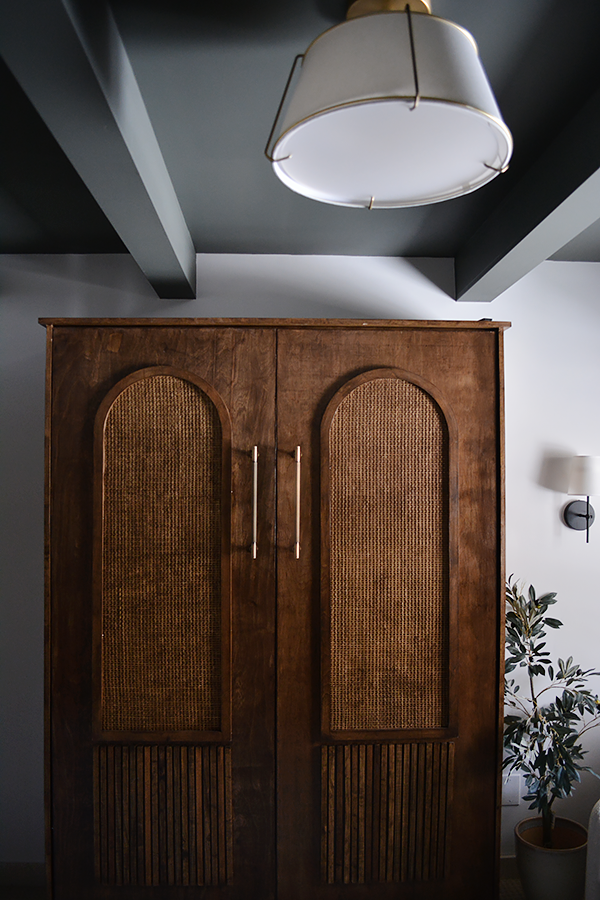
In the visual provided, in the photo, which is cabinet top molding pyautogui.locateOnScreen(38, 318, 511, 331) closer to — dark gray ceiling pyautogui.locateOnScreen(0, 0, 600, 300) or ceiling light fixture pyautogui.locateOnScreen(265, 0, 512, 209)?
dark gray ceiling pyautogui.locateOnScreen(0, 0, 600, 300)

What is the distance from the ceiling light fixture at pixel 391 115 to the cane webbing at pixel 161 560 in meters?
1.01

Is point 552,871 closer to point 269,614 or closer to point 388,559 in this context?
point 388,559

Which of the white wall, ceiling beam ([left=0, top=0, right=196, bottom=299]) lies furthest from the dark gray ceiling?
the white wall

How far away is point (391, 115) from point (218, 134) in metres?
0.75

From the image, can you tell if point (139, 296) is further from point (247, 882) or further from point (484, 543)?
point (247, 882)

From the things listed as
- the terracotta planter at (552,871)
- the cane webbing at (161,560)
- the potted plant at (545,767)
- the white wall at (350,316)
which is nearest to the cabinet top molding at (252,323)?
the cane webbing at (161,560)

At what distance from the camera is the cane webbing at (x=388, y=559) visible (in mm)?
2082

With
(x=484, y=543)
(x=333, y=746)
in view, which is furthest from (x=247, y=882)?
(x=484, y=543)

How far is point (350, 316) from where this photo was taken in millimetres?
2693

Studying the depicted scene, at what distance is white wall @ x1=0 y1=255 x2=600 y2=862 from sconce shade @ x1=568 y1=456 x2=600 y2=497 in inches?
5.8

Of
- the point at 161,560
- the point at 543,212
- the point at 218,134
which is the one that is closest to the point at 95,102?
the point at 218,134

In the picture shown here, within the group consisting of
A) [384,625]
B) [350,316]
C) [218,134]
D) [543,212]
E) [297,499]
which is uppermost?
[218,134]

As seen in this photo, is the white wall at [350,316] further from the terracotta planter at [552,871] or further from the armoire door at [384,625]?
the armoire door at [384,625]

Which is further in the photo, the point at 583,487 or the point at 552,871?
the point at 583,487
